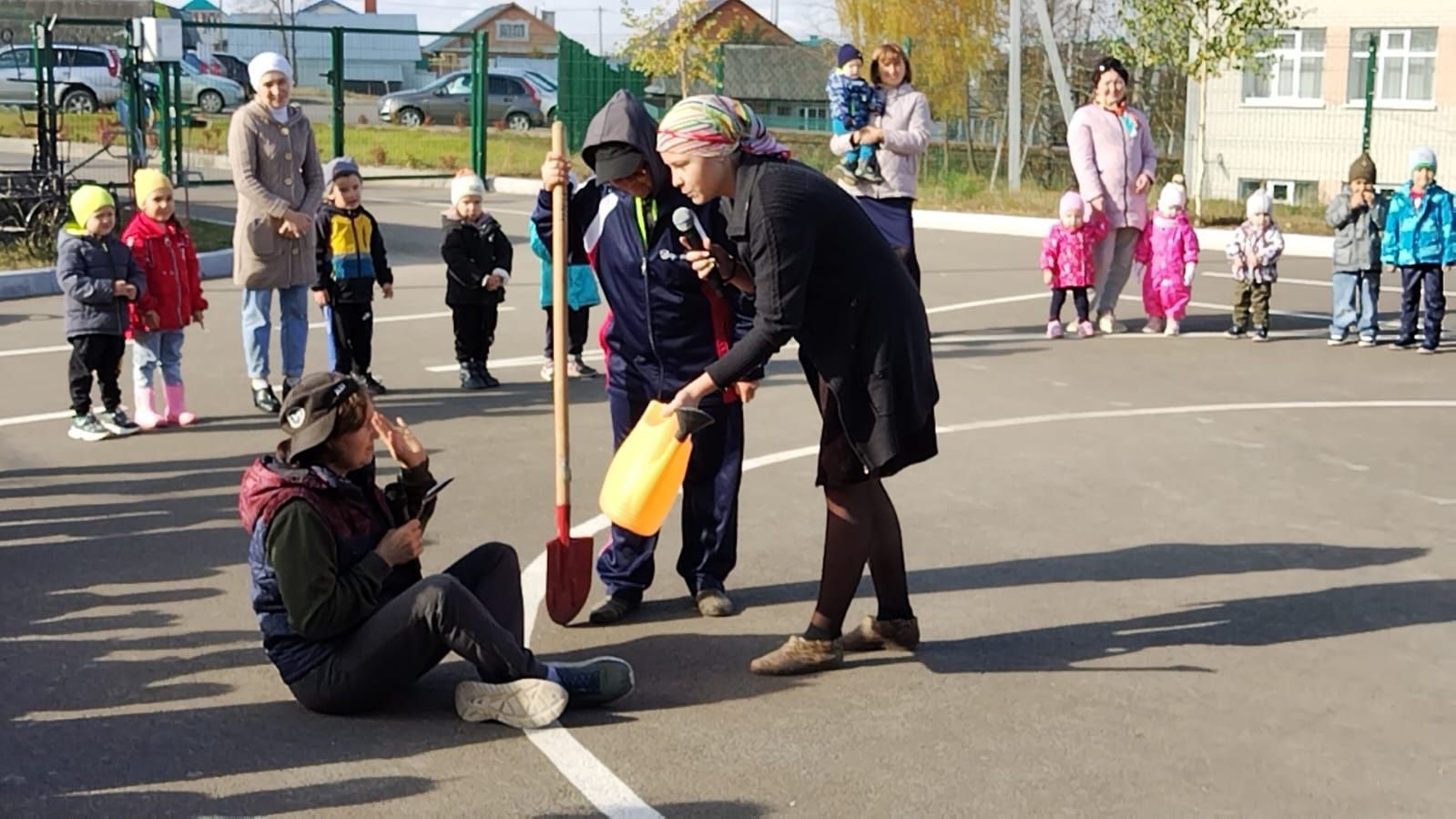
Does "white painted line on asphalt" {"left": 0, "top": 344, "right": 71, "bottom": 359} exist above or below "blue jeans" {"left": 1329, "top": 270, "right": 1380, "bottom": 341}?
below

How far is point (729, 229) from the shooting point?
18.9ft

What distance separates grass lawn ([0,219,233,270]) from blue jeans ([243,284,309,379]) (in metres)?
6.87

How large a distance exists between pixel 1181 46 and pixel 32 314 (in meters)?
16.8

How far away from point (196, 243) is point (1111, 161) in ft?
32.1

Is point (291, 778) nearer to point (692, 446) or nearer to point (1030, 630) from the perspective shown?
point (692, 446)

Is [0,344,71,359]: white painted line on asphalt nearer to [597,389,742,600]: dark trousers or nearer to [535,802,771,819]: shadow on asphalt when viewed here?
[597,389,742,600]: dark trousers

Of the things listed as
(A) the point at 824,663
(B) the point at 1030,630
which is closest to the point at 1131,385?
(B) the point at 1030,630

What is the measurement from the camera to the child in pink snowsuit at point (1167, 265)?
1407cm

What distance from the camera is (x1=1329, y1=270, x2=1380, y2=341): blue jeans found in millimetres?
13516

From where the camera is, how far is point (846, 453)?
598 centimetres

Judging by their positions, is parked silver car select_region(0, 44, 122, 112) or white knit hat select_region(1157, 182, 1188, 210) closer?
white knit hat select_region(1157, 182, 1188, 210)

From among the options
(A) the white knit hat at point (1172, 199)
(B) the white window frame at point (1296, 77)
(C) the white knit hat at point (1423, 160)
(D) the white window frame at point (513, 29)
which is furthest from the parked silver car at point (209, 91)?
(D) the white window frame at point (513, 29)

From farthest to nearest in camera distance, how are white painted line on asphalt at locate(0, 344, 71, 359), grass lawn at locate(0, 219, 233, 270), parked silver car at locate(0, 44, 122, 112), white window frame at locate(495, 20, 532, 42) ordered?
white window frame at locate(495, 20, 532, 42) → parked silver car at locate(0, 44, 122, 112) → grass lawn at locate(0, 219, 233, 270) → white painted line on asphalt at locate(0, 344, 71, 359)

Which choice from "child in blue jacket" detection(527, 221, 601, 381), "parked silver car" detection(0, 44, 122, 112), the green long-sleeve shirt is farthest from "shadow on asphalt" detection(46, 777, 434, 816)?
"parked silver car" detection(0, 44, 122, 112)
